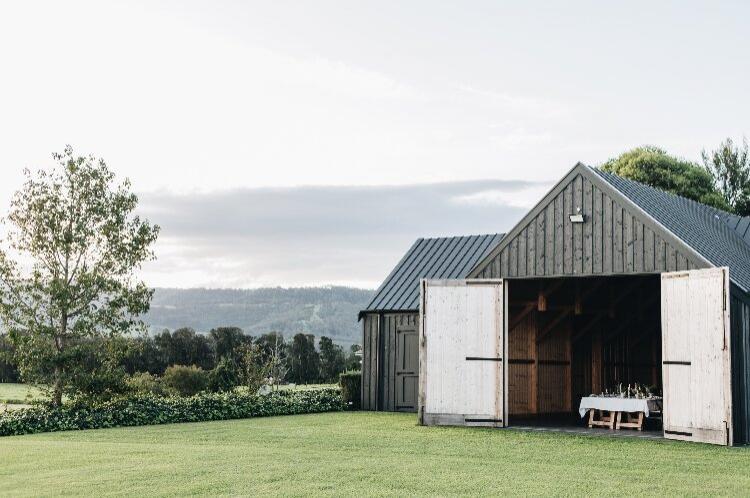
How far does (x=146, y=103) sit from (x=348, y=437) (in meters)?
7.46

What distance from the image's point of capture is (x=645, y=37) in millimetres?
17672

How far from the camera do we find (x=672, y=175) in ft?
113

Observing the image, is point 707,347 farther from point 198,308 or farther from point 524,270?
point 198,308

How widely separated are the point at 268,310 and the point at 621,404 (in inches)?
2362

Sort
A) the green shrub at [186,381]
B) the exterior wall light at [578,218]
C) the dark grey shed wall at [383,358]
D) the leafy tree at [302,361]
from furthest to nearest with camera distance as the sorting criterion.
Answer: the leafy tree at [302,361] → the green shrub at [186,381] → the dark grey shed wall at [383,358] → the exterior wall light at [578,218]

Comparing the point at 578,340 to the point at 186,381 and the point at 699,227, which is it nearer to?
the point at 699,227

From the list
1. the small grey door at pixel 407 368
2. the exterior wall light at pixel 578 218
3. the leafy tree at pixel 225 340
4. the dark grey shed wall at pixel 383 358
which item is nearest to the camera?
the exterior wall light at pixel 578 218

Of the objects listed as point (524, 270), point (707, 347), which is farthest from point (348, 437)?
point (707, 347)

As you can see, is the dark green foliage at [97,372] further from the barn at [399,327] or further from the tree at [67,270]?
the barn at [399,327]

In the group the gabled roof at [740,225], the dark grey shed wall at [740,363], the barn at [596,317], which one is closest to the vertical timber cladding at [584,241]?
the barn at [596,317]

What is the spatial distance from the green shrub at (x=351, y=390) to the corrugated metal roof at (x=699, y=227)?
8622 millimetres

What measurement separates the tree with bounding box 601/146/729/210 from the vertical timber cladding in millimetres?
18956

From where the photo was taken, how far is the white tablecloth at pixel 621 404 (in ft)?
55.9

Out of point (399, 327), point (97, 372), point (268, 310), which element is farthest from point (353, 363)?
point (268, 310)
